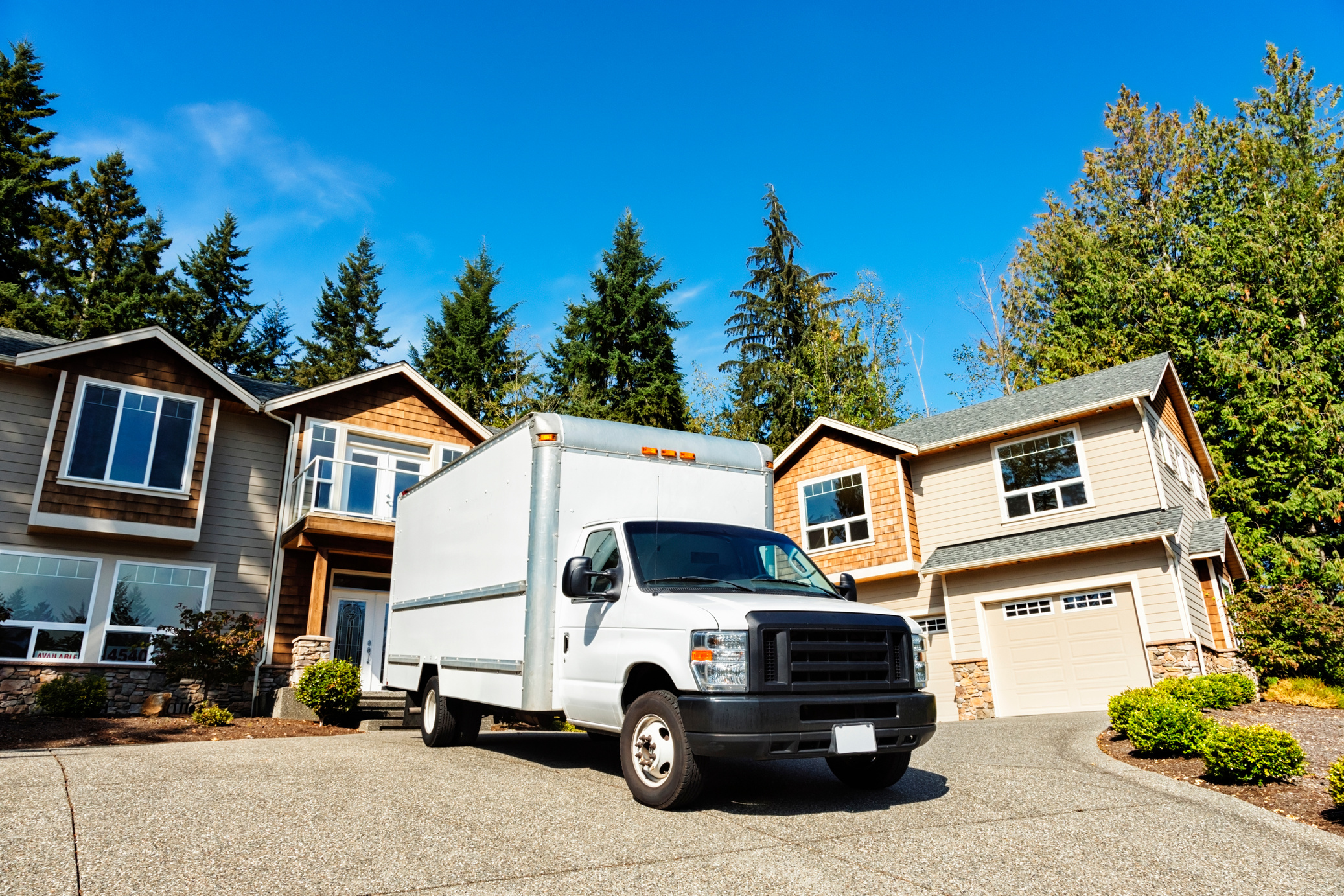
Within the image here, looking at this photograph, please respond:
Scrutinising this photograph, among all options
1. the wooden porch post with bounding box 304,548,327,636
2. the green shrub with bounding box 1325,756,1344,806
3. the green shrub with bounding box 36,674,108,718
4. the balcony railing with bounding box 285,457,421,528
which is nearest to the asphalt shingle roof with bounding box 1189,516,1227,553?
the green shrub with bounding box 1325,756,1344,806

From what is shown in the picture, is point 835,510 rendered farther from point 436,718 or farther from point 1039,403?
point 436,718

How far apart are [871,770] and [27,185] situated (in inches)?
1570

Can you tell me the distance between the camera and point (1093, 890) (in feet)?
13.8

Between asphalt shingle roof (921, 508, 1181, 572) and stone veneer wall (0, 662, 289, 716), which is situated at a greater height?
asphalt shingle roof (921, 508, 1181, 572)

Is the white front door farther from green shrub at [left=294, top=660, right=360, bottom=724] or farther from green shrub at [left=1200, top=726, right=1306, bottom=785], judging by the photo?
green shrub at [left=1200, top=726, right=1306, bottom=785]

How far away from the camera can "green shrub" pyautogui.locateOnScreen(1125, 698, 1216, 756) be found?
840 cm

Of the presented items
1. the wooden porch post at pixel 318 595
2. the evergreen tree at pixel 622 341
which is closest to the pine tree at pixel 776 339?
the evergreen tree at pixel 622 341

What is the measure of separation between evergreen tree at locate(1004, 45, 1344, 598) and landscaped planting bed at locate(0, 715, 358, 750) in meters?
21.3

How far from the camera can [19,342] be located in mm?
16156

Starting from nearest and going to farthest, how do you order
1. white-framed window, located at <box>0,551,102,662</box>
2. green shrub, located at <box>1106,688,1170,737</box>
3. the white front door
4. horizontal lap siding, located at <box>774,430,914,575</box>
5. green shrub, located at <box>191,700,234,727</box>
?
green shrub, located at <box>1106,688,1170,737</box> < green shrub, located at <box>191,700,234,727</box> < white-framed window, located at <box>0,551,102,662</box> < the white front door < horizontal lap siding, located at <box>774,430,914,575</box>

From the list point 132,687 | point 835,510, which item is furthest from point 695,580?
point 835,510

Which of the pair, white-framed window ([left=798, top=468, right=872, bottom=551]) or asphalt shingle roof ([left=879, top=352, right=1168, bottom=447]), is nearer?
asphalt shingle roof ([left=879, top=352, right=1168, bottom=447])

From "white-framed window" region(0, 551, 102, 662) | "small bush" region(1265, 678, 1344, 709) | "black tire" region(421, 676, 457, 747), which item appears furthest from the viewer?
"white-framed window" region(0, 551, 102, 662)

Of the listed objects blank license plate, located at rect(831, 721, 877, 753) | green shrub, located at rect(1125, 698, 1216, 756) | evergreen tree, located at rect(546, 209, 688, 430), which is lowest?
green shrub, located at rect(1125, 698, 1216, 756)
